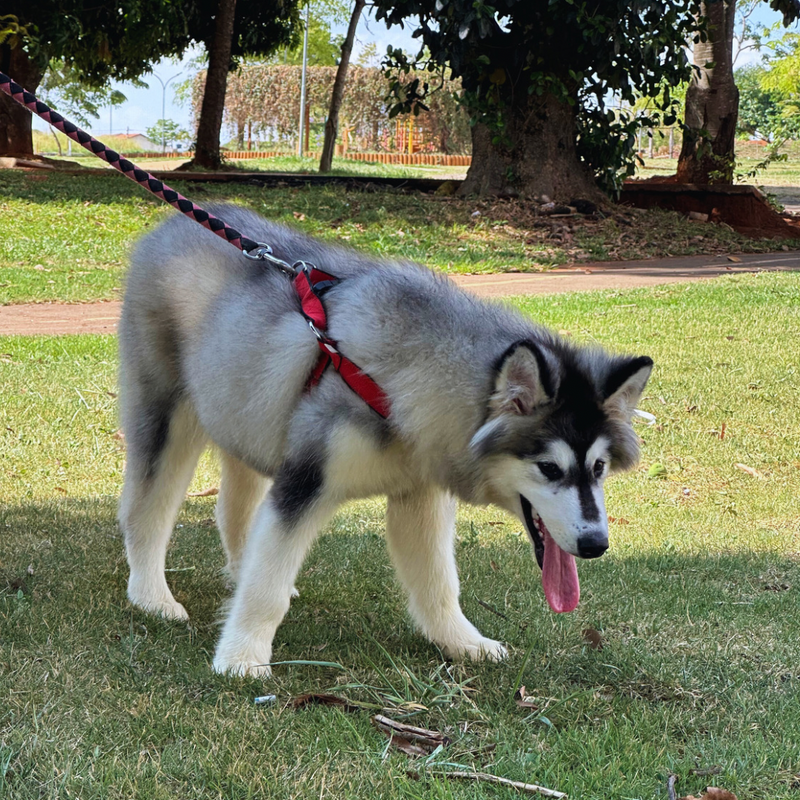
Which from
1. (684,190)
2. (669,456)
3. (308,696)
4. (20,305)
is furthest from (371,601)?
(684,190)

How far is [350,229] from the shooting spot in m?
15.6

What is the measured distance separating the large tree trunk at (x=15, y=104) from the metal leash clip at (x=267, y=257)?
19127mm

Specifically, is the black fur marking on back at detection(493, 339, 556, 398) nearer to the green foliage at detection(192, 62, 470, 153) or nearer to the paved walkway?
the paved walkway

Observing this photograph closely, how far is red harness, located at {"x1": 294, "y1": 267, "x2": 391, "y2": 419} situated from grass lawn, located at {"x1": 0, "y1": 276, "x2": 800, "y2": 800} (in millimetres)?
1001

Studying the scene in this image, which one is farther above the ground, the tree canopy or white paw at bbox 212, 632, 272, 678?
the tree canopy

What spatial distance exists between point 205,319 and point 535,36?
1400 centimetres

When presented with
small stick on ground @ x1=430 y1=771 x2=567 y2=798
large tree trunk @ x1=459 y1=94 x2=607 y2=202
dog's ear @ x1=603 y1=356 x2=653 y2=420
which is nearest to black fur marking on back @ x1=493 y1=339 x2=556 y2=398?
dog's ear @ x1=603 y1=356 x2=653 y2=420

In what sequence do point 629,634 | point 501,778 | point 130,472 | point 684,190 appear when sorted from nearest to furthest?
point 501,778
point 629,634
point 130,472
point 684,190

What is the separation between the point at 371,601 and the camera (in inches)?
180

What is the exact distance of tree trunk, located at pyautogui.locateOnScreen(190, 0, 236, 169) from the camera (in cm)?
2217

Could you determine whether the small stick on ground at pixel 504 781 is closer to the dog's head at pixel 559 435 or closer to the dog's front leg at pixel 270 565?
the dog's head at pixel 559 435

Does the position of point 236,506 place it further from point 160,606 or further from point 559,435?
point 559,435

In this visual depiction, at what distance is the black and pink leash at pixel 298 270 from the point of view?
3.48 meters

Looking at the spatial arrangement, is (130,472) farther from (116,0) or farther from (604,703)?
(116,0)
